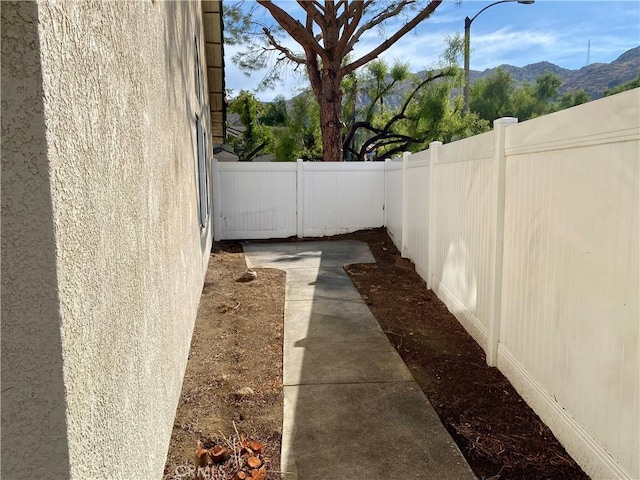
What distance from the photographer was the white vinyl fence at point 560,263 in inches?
95.8

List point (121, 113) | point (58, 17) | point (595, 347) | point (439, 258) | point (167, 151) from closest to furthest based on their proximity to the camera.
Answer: point (58, 17) → point (121, 113) → point (595, 347) → point (167, 151) → point (439, 258)

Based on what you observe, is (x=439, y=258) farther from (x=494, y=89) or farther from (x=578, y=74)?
(x=578, y=74)

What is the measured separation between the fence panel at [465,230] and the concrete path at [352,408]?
100cm

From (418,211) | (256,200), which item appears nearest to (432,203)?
(418,211)

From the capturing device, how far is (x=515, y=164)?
12.8 feet

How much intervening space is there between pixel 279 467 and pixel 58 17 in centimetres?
271

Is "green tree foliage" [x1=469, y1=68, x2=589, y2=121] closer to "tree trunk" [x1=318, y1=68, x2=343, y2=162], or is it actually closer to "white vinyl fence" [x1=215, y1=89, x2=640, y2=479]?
"tree trunk" [x1=318, y1=68, x2=343, y2=162]

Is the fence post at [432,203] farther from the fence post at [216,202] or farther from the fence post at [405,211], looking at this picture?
the fence post at [216,202]

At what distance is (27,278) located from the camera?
4.19ft

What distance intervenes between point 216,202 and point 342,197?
130 inches

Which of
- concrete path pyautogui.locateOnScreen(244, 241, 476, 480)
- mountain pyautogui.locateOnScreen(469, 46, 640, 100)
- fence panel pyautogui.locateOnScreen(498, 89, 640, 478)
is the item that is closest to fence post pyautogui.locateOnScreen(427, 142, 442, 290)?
concrete path pyautogui.locateOnScreen(244, 241, 476, 480)

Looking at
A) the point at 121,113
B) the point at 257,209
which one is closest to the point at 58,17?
the point at 121,113

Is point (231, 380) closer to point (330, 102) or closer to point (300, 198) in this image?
point (300, 198)

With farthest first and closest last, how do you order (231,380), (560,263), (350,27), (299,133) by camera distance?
(299,133) < (350,27) < (231,380) < (560,263)
